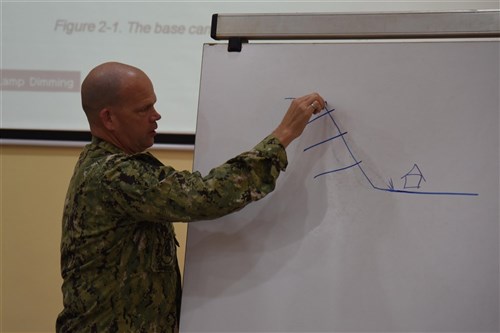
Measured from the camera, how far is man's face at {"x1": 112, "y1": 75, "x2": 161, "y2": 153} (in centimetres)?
131

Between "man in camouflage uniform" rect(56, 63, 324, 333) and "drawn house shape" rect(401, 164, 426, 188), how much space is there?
0.25 metres

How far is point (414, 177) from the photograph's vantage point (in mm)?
1278

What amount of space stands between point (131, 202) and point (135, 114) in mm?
238

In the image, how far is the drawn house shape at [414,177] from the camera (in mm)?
1275

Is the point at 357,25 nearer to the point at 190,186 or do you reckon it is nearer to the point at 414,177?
the point at 414,177

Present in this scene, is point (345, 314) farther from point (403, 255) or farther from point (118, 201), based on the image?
point (118, 201)

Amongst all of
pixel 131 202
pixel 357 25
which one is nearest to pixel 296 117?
pixel 357 25

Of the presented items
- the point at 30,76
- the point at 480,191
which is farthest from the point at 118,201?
the point at 30,76

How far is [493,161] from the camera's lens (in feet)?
4.09

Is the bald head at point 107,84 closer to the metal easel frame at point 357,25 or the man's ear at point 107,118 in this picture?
the man's ear at point 107,118

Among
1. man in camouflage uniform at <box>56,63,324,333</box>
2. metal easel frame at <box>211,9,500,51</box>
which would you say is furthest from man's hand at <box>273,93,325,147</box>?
metal easel frame at <box>211,9,500,51</box>

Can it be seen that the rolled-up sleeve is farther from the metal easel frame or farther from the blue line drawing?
the metal easel frame

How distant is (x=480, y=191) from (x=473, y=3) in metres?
1.16

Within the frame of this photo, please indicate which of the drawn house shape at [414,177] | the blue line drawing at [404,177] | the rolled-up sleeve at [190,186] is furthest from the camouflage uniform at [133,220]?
the drawn house shape at [414,177]
